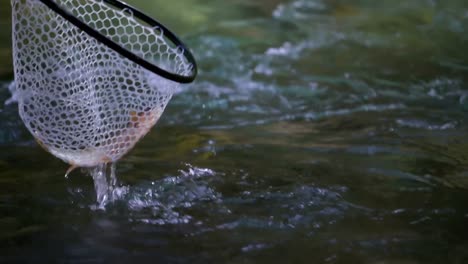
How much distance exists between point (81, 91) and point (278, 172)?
38.8 inches

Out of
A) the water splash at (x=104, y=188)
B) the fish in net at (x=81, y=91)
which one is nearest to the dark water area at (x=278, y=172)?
the water splash at (x=104, y=188)

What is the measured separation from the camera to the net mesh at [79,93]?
9.24 feet

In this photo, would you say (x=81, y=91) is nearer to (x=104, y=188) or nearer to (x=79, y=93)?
(x=79, y=93)

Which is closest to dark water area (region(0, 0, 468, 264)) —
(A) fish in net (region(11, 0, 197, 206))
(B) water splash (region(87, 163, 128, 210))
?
(B) water splash (region(87, 163, 128, 210))

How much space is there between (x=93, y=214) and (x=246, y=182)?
72 centimetres

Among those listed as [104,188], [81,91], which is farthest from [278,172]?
[81,91]

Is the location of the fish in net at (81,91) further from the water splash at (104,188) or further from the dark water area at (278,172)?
the dark water area at (278,172)

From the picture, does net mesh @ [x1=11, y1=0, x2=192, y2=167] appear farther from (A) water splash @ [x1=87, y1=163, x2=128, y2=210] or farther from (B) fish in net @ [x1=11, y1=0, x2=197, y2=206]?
(A) water splash @ [x1=87, y1=163, x2=128, y2=210]

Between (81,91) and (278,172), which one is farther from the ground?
(81,91)

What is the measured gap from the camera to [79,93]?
9.85 ft

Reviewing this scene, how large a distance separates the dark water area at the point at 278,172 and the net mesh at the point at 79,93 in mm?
281

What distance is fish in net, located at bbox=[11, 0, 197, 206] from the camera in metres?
2.82

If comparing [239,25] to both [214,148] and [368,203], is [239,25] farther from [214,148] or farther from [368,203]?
[368,203]

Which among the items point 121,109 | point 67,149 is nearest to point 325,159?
point 121,109
